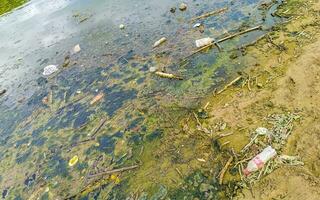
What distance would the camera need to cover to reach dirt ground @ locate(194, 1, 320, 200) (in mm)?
4438

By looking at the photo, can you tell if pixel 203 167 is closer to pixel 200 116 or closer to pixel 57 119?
pixel 200 116

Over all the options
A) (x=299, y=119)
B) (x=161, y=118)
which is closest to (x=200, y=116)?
(x=161, y=118)

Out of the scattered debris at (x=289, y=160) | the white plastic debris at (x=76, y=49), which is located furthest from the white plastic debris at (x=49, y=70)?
the scattered debris at (x=289, y=160)

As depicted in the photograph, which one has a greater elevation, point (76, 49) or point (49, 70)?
point (76, 49)

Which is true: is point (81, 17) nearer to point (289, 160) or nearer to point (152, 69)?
point (152, 69)

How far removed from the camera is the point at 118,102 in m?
7.42

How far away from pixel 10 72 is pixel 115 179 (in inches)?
270

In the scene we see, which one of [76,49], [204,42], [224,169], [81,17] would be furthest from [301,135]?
[81,17]

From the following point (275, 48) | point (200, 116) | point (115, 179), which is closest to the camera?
point (115, 179)

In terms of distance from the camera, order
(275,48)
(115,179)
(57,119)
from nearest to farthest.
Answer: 1. (115,179)
2. (275,48)
3. (57,119)

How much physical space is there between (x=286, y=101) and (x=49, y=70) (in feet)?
23.0

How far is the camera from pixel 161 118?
254 inches

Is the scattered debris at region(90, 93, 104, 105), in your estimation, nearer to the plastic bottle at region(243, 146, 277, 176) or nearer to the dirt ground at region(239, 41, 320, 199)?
the dirt ground at region(239, 41, 320, 199)

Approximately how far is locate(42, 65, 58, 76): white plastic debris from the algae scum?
0.73ft
